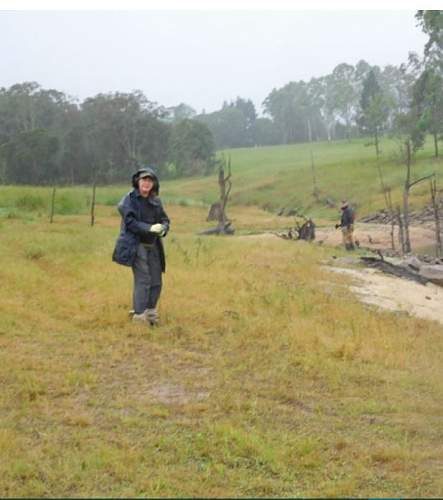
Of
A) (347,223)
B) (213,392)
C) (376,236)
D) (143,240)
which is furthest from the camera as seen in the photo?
(376,236)

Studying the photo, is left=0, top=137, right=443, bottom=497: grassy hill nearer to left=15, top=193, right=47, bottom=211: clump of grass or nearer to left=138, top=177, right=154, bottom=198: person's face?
left=138, top=177, right=154, bottom=198: person's face

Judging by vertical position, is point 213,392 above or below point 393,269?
above

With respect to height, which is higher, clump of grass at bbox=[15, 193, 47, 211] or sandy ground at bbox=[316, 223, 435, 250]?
clump of grass at bbox=[15, 193, 47, 211]

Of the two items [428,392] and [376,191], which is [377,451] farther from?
[376,191]

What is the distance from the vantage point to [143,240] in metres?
7.26

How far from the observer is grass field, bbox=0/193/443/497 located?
3660 millimetres

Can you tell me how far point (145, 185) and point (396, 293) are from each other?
548 centimetres

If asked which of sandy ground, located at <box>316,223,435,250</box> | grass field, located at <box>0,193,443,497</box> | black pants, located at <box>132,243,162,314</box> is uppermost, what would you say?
black pants, located at <box>132,243,162,314</box>

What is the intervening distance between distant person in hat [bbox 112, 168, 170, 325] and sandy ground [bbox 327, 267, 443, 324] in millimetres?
3693

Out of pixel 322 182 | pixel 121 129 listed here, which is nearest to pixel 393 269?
pixel 322 182

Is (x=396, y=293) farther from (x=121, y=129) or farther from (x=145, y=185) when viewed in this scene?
(x=121, y=129)

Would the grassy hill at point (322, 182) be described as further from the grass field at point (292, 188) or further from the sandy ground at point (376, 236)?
the sandy ground at point (376, 236)

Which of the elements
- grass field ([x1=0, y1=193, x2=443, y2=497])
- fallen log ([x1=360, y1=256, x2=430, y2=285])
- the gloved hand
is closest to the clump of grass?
fallen log ([x1=360, y1=256, x2=430, y2=285])

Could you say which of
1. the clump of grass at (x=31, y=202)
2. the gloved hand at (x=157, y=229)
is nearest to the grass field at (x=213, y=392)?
the gloved hand at (x=157, y=229)
